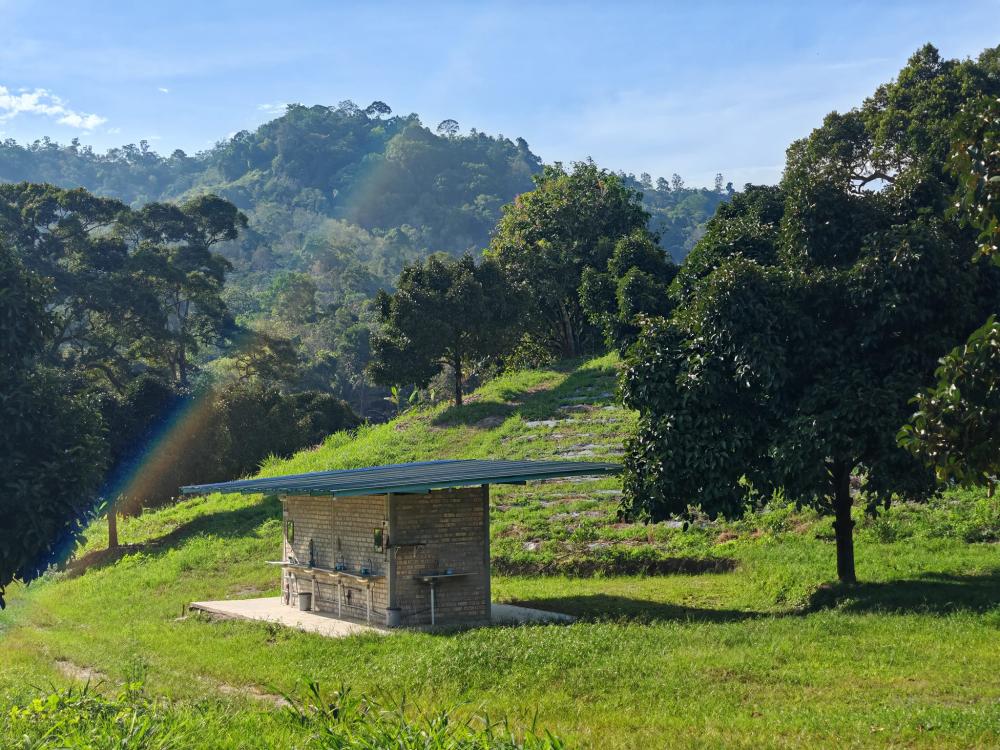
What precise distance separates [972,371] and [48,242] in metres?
61.8

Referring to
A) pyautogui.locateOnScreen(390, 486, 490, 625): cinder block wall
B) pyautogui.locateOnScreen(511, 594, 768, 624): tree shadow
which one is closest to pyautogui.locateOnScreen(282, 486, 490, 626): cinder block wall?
pyautogui.locateOnScreen(390, 486, 490, 625): cinder block wall

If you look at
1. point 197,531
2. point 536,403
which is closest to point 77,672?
point 197,531

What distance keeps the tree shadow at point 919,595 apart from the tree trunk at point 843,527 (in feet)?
1.75

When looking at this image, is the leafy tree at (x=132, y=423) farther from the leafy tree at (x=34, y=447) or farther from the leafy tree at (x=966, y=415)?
the leafy tree at (x=966, y=415)

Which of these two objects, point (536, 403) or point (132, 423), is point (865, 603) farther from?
point (132, 423)

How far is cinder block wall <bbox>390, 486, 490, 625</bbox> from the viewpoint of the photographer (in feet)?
69.3

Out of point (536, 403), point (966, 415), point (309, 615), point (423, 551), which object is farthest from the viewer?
point (536, 403)

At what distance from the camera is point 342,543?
75.4 ft

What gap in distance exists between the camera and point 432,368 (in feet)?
154

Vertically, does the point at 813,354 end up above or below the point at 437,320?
below

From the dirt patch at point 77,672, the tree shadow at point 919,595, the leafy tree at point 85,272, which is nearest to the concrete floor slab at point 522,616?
the tree shadow at point 919,595

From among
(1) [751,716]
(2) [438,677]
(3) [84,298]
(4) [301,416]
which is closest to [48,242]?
(3) [84,298]

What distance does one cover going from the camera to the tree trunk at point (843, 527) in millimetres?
21062

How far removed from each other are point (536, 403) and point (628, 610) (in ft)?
83.0
